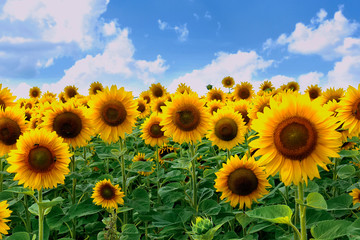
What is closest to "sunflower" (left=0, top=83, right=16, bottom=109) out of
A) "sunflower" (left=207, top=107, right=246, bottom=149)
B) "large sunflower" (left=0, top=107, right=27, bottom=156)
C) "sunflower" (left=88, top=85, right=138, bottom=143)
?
"large sunflower" (left=0, top=107, right=27, bottom=156)

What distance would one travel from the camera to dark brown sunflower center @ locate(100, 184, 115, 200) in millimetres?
3812

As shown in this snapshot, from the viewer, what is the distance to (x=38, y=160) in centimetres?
335

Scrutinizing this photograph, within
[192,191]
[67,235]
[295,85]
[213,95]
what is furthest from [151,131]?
[295,85]

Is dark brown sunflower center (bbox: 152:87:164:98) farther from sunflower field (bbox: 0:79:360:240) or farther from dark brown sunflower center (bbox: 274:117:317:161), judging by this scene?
dark brown sunflower center (bbox: 274:117:317:161)

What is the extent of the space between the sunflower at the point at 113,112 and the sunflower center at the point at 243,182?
1447 mm

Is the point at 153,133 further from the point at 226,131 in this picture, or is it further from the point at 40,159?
the point at 40,159

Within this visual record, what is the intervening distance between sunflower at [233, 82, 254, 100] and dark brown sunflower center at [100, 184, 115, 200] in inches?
265

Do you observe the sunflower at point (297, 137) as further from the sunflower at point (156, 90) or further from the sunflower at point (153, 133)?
the sunflower at point (156, 90)

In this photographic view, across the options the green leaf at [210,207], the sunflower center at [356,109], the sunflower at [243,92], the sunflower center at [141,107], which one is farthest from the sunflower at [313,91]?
the green leaf at [210,207]

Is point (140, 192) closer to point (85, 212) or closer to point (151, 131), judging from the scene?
point (85, 212)

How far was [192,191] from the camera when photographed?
4.29 metres

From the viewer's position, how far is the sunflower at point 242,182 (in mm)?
3756

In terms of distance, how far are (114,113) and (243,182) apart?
70.8 inches

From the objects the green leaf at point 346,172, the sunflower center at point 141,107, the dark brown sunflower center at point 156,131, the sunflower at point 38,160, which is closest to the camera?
the sunflower at point 38,160
